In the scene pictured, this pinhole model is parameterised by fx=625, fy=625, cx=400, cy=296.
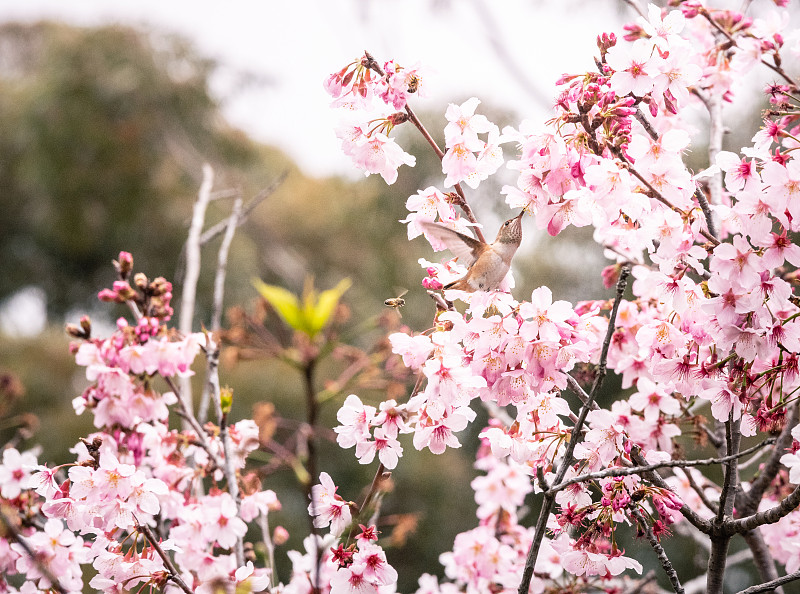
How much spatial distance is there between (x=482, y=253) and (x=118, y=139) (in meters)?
5.57

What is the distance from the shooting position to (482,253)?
651mm

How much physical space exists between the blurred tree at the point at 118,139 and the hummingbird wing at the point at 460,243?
4.85 metres

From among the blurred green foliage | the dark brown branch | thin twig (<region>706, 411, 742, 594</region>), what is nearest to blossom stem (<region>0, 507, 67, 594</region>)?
thin twig (<region>706, 411, 742, 594</region>)

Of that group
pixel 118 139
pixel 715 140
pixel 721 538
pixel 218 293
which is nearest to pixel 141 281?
pixel 218 293

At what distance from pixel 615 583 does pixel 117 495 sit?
0.70m

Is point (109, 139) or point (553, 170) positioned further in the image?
point (109, 139)

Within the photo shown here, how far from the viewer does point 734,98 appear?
97 centimetres

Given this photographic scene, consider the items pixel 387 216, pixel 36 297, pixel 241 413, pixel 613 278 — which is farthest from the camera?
pixel 36 297

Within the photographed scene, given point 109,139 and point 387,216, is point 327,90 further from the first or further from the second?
point 109,139

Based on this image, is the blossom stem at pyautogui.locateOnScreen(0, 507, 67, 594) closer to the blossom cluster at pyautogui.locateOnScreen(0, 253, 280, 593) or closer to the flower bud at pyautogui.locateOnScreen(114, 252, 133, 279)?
the blossom cluster at pyautogui.locateOnScreen(0, 253, 280, 593)

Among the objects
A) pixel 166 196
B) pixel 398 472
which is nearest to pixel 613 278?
pixel 398 472

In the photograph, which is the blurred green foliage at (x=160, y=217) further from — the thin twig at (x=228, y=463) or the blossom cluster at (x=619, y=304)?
the blossom cluster at (x=619, y=304)

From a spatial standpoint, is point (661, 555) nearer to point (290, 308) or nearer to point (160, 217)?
point (290, 308)

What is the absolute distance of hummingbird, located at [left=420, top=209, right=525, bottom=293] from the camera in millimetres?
638
